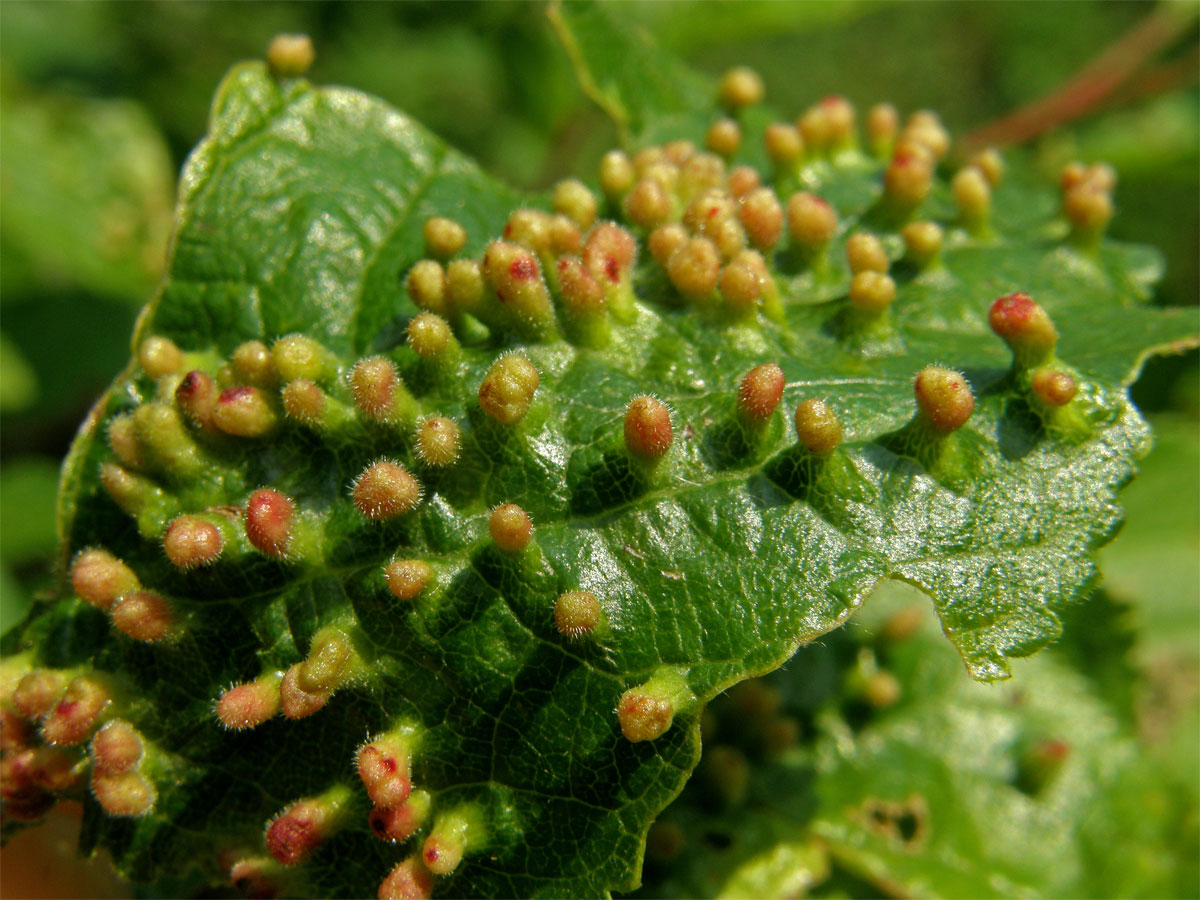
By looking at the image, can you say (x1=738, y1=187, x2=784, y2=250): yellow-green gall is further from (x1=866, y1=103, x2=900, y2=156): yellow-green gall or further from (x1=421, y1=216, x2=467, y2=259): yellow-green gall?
(x1=866, y1=103, x2=900, y2=156): yellow-green gall

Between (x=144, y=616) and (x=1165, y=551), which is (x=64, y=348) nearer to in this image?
(x=144, y=616)

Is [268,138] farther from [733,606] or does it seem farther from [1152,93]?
[1152,93]

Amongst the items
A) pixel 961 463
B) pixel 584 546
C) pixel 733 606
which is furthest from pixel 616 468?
pixel 961 463

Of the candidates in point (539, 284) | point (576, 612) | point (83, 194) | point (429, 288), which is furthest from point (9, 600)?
point (576, 612)

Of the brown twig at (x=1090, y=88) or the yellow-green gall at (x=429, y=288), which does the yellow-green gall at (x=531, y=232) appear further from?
the brown twig at (x=1090, y=88)

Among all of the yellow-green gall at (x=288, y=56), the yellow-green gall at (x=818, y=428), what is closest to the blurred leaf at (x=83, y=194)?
the yellow-green gall at (x=288, y=56)

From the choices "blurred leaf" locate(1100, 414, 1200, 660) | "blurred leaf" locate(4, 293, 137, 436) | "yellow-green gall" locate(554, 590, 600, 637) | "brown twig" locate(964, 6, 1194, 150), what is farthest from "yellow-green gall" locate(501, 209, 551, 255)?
"blurred leaf" locate(4, 293, 137, 436)
